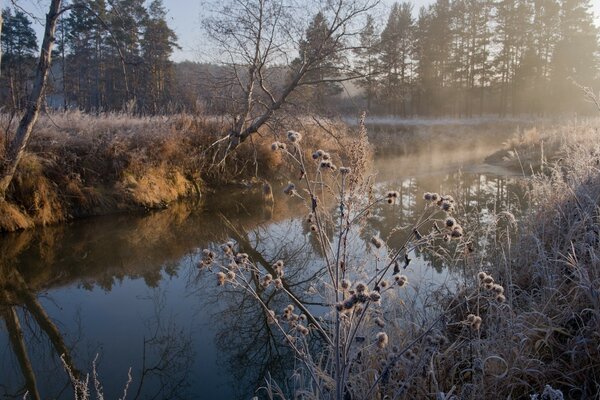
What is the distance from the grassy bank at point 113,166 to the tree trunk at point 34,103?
1.10 ft

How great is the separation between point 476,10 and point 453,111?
8.18 meters

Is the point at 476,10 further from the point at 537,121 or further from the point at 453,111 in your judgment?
the point at 537,121

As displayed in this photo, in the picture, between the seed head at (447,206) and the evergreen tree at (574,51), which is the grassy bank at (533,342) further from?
the evergreen tree at (574,51)

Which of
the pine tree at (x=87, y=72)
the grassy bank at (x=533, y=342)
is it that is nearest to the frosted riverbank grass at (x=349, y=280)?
the grassy bank at (x=533, y=342)

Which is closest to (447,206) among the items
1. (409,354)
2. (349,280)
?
(349,280)

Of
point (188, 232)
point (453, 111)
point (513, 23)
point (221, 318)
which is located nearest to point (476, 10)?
point (513, 23)

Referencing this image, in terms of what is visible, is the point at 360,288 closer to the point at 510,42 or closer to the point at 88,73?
the point at 88,73

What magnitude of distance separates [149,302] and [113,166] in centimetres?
557

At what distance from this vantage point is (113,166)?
998cm

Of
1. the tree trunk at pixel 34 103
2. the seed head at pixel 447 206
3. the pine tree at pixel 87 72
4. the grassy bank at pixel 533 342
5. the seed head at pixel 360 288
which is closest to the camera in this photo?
the seed head at pixel 360 288

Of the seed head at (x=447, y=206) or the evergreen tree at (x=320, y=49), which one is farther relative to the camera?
the evergreen tree at (x=320, y=49)

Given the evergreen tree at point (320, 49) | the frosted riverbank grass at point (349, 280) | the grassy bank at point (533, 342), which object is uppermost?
the evergreen tree at point (320, 49)

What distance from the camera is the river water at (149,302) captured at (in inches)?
150

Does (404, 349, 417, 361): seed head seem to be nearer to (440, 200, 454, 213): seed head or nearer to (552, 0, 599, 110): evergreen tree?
(440, 200, 454, 213): seed head
